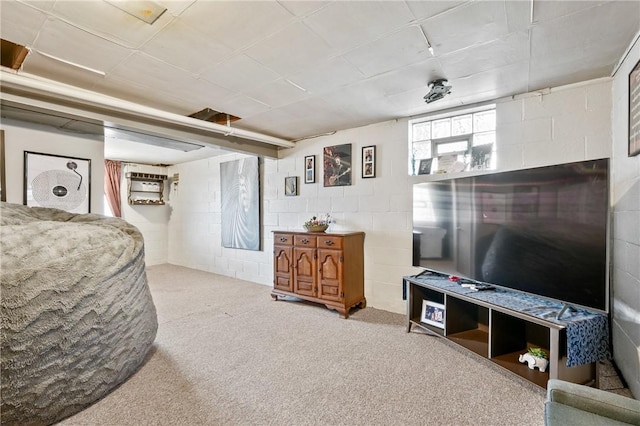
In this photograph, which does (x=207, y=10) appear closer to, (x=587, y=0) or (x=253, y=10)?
(x=253, y=10)

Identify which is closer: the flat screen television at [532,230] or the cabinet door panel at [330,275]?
the flat screen television at [532,230]

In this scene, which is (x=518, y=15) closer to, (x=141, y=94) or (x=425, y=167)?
(x=425, y=167)

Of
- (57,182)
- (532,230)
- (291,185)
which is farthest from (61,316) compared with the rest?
(291,185)

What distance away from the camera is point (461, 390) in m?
1.92

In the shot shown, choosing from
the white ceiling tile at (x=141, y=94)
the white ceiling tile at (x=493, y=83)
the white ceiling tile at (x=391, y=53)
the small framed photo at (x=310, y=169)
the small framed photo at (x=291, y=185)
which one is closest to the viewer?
the white ceiling tile at (x=391, y=53)

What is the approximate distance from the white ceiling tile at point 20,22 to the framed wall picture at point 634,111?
3.44 meters

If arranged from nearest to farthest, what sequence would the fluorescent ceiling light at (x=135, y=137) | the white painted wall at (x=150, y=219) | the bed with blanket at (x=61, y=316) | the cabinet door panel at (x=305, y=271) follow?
the bed with blanket at (x=61, y=316) → the fluorescent ceiling light at (x=135, y=137) → the cabinet door panel at (x=305, y=271) → the white painted wall at (x=150, y=219)

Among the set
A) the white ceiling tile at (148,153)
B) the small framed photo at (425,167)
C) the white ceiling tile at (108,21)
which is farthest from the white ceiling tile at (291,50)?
the white ceiling tile at (148,153)

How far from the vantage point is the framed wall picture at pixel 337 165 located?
12.5 feet

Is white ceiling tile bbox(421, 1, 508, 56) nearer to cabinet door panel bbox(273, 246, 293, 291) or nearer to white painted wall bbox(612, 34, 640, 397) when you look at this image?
white painted wall bbox(612, 34, 640, 397)

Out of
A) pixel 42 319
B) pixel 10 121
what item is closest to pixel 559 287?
pixel 42 319

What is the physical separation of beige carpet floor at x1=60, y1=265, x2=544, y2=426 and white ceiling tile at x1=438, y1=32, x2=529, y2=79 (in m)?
2.24

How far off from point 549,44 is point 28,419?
3697mm

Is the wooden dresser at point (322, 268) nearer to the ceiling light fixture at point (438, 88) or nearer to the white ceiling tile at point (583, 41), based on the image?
the ceiling light fixture at point (438, 88)
